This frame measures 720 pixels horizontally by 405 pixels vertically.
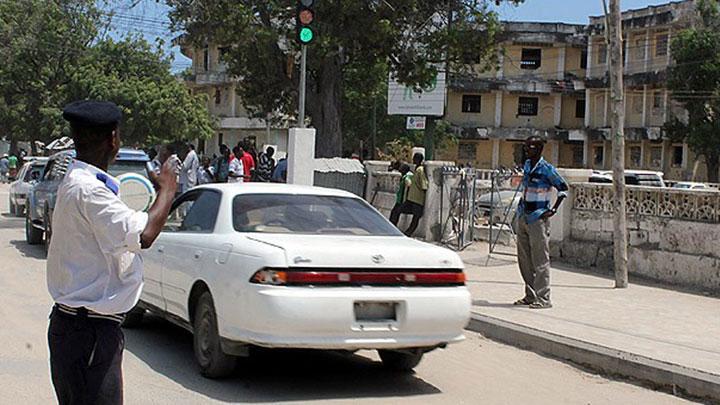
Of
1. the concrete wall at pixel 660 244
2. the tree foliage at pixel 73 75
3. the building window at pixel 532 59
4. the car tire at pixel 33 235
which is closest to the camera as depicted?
the concrete wall at pixel 660 244

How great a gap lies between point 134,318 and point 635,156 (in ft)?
165

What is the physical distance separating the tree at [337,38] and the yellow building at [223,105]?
3508cm

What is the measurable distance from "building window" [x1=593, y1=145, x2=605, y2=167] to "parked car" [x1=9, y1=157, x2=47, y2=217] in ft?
143

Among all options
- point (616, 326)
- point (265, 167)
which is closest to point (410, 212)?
point (265, 167)

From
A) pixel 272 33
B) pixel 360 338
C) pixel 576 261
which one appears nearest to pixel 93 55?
pixel 272 33

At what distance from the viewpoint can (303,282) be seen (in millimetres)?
6609

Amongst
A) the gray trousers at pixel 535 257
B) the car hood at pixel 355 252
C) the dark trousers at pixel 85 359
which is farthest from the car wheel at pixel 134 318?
the dark trousers at pixel 85 359

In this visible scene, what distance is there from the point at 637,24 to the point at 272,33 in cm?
3783

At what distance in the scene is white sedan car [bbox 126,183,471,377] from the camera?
6.57 metres

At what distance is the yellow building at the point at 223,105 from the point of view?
59312 millimetres

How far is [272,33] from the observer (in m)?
20.5

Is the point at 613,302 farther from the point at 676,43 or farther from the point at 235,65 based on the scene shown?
the point at 676,43

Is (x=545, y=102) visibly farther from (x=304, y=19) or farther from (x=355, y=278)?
(x=355, y=278)

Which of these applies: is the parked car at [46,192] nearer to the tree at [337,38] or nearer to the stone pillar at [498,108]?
the tree at [337,38]
